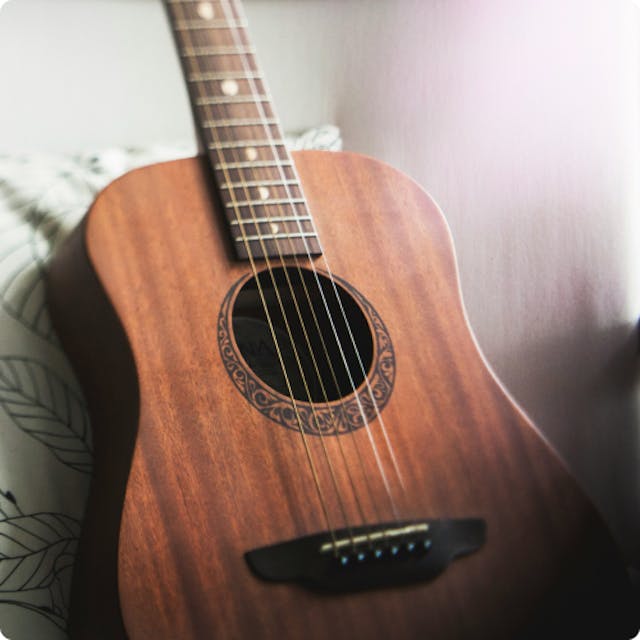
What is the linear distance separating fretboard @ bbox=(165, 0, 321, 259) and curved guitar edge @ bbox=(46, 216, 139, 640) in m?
0.16

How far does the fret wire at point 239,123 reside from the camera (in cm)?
75

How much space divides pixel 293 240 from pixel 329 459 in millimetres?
251

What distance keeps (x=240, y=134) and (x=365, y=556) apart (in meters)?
0.50

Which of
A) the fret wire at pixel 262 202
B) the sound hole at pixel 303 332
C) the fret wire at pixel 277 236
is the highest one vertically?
the fret wire at pixel 262 202

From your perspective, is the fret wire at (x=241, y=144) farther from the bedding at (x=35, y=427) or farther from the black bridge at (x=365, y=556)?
the black bridge at (x=365, y=556)

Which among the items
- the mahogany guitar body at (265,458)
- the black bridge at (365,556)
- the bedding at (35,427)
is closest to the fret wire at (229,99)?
the mahogany guitar body at (265,458)

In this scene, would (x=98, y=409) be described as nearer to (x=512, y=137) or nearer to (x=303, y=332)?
(x=303, y=332)

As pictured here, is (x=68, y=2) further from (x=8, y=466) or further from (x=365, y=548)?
(x=365, y=548)

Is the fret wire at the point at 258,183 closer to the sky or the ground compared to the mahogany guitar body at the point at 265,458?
closer to the sky

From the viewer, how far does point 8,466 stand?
0.71 m

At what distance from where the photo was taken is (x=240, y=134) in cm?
76

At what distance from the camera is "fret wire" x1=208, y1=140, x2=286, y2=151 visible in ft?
2.39

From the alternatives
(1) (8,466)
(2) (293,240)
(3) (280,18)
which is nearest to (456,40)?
(3) (280,18)

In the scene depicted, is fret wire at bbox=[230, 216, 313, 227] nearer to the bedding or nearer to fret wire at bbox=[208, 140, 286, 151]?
fret wire at bbox=[208, 140, 286, 151]
